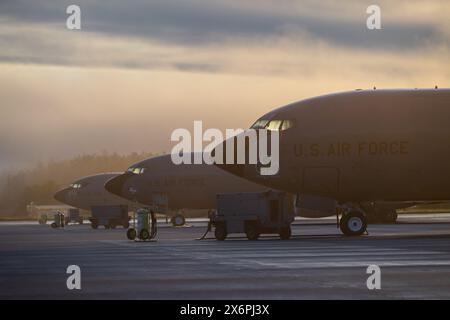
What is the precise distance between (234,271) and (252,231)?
20.8 m

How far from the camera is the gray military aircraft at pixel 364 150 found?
4488 centimetres

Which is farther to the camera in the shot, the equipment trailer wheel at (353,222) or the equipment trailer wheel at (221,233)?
the equipment trailer wheel at (221,233)

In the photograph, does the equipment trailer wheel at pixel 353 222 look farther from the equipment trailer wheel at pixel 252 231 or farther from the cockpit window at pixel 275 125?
→ the cockpit window at pixel 275 125

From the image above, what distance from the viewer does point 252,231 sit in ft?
150

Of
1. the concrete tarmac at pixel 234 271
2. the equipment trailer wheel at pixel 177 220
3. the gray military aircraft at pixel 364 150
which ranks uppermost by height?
the gray military aircraft at pixel 364 150

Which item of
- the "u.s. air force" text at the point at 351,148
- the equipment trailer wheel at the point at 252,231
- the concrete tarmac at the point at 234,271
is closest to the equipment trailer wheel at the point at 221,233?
the equipment trailer wheel at the point at 252,231

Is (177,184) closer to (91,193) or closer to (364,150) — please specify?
(91,193)

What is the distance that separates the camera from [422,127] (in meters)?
45.1

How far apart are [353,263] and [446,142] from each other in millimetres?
19305

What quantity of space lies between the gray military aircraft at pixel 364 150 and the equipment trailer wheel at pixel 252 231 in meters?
2.21

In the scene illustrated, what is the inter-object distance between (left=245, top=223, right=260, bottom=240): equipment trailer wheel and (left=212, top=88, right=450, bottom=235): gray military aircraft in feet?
7.26

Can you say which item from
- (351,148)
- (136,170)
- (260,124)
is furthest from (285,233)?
(136,170)

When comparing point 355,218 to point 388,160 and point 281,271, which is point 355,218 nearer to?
point 388,160
